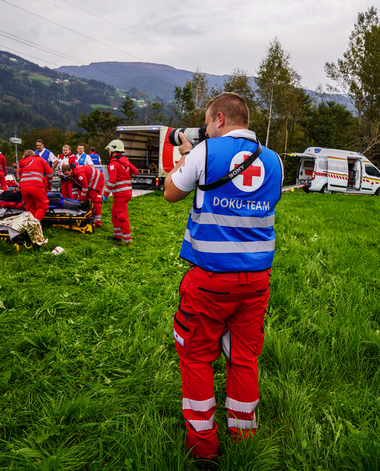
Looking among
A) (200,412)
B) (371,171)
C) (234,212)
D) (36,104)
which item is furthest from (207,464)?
(36,104)

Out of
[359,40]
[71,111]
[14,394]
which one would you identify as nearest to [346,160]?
[14,394]

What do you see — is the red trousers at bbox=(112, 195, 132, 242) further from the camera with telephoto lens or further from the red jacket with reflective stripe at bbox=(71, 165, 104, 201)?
the camera with telephoto lens

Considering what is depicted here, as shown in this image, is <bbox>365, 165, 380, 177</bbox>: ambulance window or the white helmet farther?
<bbox>365, 165, 380, 177</bbox>: ambulance window

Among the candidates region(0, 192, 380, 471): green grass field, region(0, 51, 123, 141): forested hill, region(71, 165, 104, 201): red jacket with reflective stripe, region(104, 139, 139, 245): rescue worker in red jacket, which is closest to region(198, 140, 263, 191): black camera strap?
region(0, 192, 380, 471): green grass field

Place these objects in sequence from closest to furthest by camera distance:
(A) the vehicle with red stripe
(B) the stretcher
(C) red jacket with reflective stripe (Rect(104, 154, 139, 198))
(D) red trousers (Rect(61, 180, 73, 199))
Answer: (C) red jacket with reflective stripe (Rect(104, 154, 139, 198)), (B) the stretcher, (D) red trousers (Rect(61, 180, 73, 199)), (A) the vehicle with red stripe

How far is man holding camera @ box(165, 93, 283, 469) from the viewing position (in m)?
1.77

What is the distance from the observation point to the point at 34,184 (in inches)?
263

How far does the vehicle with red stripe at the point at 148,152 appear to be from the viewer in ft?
50.6

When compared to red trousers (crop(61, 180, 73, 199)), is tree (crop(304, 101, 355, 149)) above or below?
above

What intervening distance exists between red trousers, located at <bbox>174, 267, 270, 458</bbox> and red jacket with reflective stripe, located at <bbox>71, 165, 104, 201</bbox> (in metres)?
6.87

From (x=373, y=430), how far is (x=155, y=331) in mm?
1972

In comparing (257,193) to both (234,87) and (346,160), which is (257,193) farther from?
(234,87)

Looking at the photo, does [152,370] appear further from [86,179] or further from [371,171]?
[371,171]

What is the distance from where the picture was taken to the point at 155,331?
3260mm
